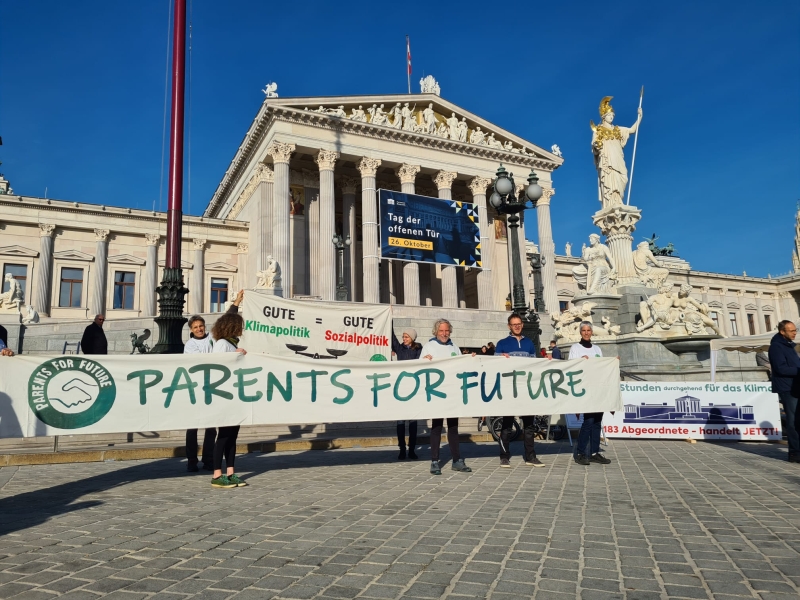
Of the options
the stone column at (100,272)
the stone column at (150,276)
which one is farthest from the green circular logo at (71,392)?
the stone column at (150,276)

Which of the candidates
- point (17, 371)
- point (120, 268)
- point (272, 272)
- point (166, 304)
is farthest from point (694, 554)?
A: point (120, 268)

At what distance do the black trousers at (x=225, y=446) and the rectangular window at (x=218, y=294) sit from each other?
36891mm

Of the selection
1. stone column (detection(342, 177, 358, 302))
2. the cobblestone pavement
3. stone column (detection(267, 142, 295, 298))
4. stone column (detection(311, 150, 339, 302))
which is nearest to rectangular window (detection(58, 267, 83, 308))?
stone column (detection(267, 142, 295, 298))

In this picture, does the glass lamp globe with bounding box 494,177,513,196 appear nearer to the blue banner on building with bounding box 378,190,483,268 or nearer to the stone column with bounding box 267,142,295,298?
the blue banner on building with bounding box 378,190,483,268

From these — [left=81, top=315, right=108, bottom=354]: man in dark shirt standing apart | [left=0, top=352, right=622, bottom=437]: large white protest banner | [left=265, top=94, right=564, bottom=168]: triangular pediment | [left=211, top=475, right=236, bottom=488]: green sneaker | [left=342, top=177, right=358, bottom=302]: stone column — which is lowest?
[left=211, top=475, right=236, bottom=488]: green sneaker

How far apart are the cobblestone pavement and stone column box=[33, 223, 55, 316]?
3384 centimetres

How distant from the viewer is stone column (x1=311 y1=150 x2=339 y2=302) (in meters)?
33.8

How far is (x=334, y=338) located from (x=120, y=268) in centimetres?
3304

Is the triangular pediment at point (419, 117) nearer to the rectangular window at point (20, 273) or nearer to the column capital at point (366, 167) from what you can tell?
the column capital at point (366, 167)

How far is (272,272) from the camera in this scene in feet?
89.1

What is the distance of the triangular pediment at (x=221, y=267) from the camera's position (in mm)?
41562

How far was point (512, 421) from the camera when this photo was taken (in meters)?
7.81

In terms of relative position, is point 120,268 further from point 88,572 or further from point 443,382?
point 88,572

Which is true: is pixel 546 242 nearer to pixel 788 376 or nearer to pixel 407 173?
pixel 407 173
